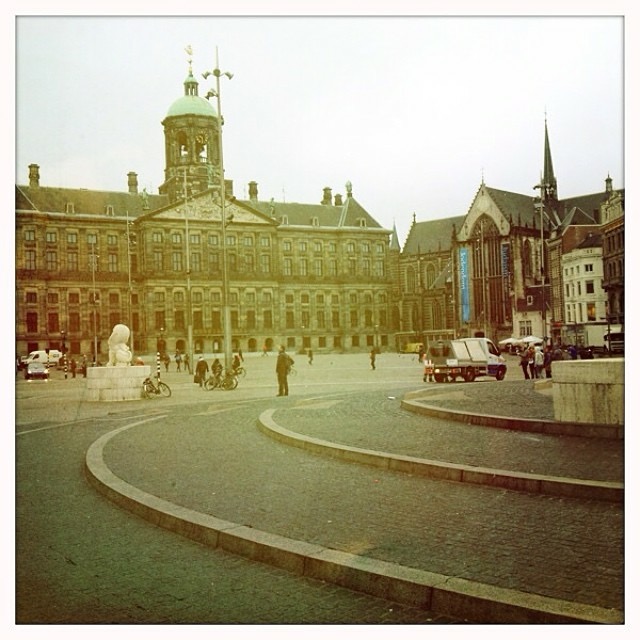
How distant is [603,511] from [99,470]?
15.6 ft

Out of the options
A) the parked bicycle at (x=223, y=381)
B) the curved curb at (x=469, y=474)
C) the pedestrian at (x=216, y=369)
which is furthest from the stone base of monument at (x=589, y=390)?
the pedestrian at (x=216, y=369)

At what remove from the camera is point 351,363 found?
9828mm

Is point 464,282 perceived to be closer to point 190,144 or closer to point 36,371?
point 190,144

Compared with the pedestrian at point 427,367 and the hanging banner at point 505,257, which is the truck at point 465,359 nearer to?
the pedestrian at point 427,367

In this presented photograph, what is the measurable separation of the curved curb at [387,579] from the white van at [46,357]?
2.36 metres

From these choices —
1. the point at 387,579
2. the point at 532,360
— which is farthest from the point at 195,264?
the point at 387,579

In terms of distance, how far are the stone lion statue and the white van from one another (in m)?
0.85

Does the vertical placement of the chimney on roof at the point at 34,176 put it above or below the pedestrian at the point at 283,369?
above

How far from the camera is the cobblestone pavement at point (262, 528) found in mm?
4113

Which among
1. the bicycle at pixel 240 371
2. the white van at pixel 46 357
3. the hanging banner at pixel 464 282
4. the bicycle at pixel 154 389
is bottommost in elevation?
the bicycle at pixel 154 389

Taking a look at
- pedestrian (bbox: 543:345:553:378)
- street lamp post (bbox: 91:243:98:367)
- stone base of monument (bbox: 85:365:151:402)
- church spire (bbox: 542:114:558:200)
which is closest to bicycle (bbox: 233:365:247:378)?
stone base of monument (bbox: 85:365:151:402)

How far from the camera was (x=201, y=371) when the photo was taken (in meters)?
9.54

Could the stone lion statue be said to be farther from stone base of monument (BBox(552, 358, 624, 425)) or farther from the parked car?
stone base of monument (BBox(552, 358, 624, 425))

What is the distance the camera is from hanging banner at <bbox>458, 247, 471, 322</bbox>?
8.70 metres
